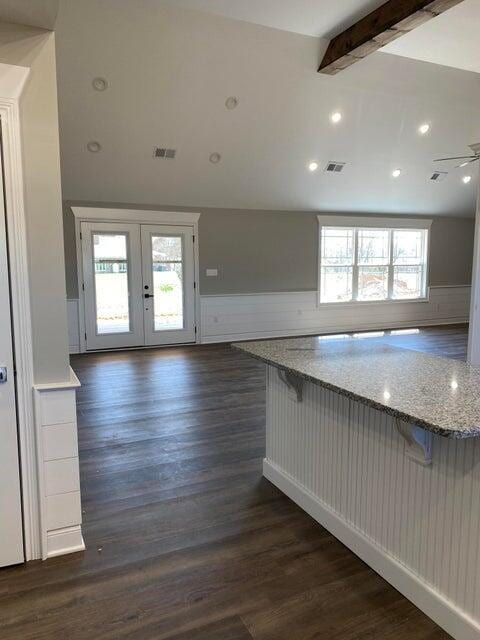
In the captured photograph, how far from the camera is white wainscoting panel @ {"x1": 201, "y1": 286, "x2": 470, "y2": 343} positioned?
834 cm

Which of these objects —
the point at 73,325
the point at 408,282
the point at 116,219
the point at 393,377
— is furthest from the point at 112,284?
the point at 408,282

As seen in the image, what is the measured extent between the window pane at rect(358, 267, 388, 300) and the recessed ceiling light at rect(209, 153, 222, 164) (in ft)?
13.8

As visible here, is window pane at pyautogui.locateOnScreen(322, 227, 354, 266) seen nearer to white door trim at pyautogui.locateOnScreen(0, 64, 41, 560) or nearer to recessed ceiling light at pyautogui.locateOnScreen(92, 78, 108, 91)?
recessed ceiling light at pyautogui.locateOnScreen(92, 78, 108, 91)


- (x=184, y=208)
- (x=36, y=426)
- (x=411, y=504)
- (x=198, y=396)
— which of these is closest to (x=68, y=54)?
(x=184, y=208)

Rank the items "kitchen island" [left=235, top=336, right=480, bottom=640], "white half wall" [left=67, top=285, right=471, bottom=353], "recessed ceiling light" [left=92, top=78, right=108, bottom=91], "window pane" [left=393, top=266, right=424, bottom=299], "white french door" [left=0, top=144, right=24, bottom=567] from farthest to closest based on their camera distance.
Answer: "window pane" [left=393, top=266, right=424, bottom=299] < "white half wall" [left=67, top=285, right=471, bottom=353] < "recessed ceiling light" [left=92, top=78, right=108, bottom=91] < "white french door" [left=0, top=144, right=24, bottom=567] < "kitchen island" [left=235, top=336, right=480, bottom=640]

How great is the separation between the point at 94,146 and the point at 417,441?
18.8ft

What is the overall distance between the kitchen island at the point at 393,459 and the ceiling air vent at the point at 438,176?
695 centimetres

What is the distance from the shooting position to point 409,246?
10.2 m

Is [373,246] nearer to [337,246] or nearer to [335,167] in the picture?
[337,246]

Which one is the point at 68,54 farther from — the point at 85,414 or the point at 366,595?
the point at 366,595

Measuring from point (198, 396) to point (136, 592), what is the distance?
2996 mm

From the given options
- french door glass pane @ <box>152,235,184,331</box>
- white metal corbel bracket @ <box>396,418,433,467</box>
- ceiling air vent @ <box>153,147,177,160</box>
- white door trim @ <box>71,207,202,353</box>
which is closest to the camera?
white metal corbel bracket @ <box>396,418,433,467</box>

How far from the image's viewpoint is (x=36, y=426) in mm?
2238

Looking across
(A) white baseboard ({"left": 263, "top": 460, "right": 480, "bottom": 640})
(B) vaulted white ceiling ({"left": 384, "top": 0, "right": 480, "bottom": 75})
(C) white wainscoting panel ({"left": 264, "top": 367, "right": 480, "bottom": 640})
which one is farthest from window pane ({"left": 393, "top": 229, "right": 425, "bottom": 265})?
(A) white baseboard ({"left": 263, "top": 460, "right": 480, "bottom": 640})
